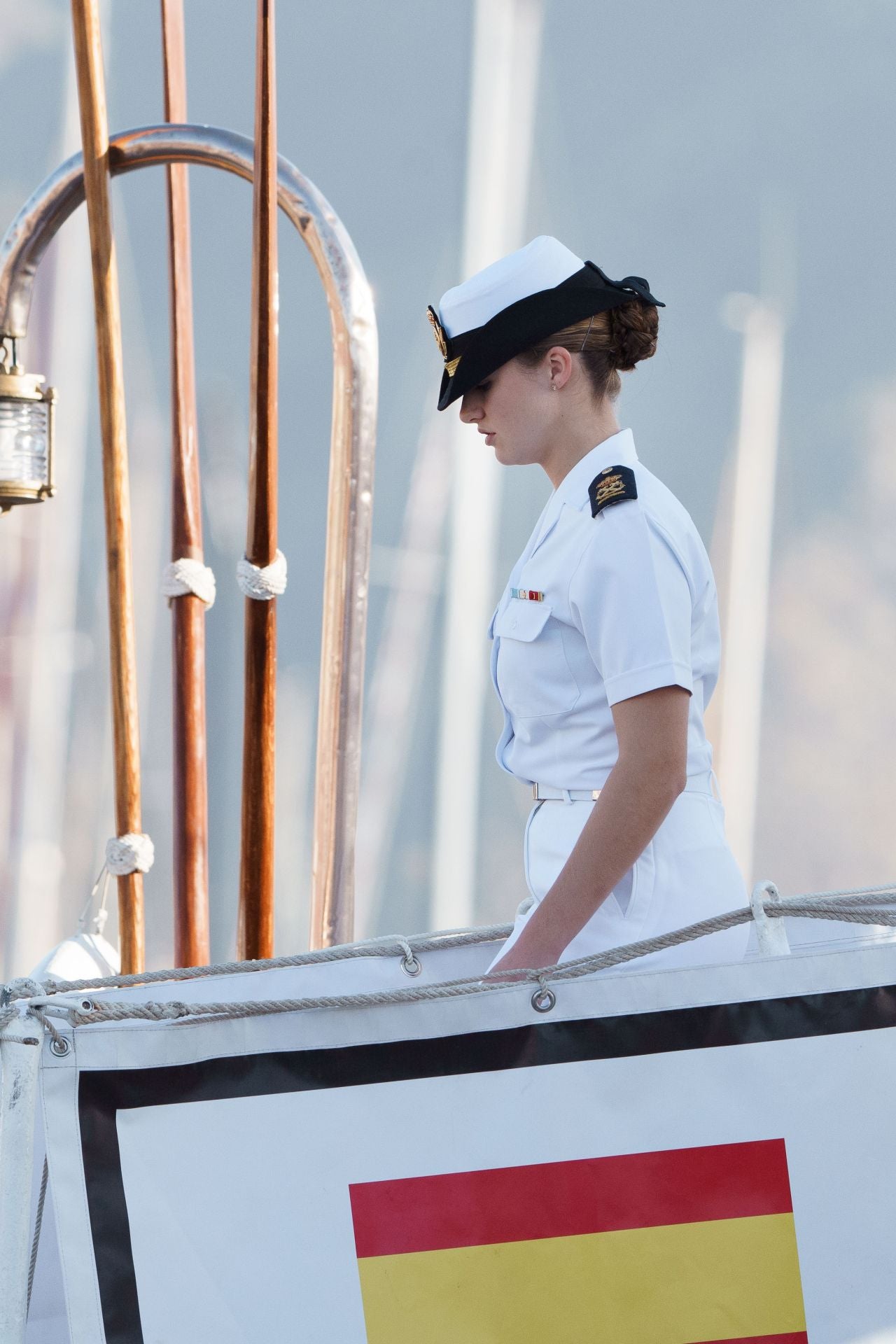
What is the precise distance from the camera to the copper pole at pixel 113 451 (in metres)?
1.76

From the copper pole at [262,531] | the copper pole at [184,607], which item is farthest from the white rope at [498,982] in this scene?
the copper pole at [184,607]

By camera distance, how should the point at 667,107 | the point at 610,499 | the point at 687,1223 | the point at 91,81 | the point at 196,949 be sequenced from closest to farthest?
the point at 687,1223
the point at 610,499
the point at 91,81
the point at 196,949
the point at 667,107

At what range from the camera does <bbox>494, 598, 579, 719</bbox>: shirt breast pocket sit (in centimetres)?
100

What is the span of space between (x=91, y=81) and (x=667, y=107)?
3.77ft

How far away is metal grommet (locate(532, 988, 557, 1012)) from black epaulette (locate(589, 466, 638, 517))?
14.1 inches

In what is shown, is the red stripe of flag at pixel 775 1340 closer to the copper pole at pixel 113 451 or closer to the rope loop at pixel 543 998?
the rope loop at pixel 543 998

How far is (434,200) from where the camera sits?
244 centimetres

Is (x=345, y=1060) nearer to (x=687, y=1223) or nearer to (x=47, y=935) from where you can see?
(x=687, y=1223)

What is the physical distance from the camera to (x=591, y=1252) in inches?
34.1

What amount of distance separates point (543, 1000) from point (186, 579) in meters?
1.15

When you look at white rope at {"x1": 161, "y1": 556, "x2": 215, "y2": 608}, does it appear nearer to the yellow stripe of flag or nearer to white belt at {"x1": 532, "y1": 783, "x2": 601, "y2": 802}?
white belt at {"x1": 532, "y1": 783, "x2": 601, "y2": 802}

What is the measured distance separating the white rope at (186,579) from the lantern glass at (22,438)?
0.75 feet

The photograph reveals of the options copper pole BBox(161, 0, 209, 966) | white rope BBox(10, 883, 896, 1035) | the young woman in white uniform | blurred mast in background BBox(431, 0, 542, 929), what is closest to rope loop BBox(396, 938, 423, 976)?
the young woman in white uniform

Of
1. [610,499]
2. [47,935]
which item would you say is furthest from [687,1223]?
[47,935]
